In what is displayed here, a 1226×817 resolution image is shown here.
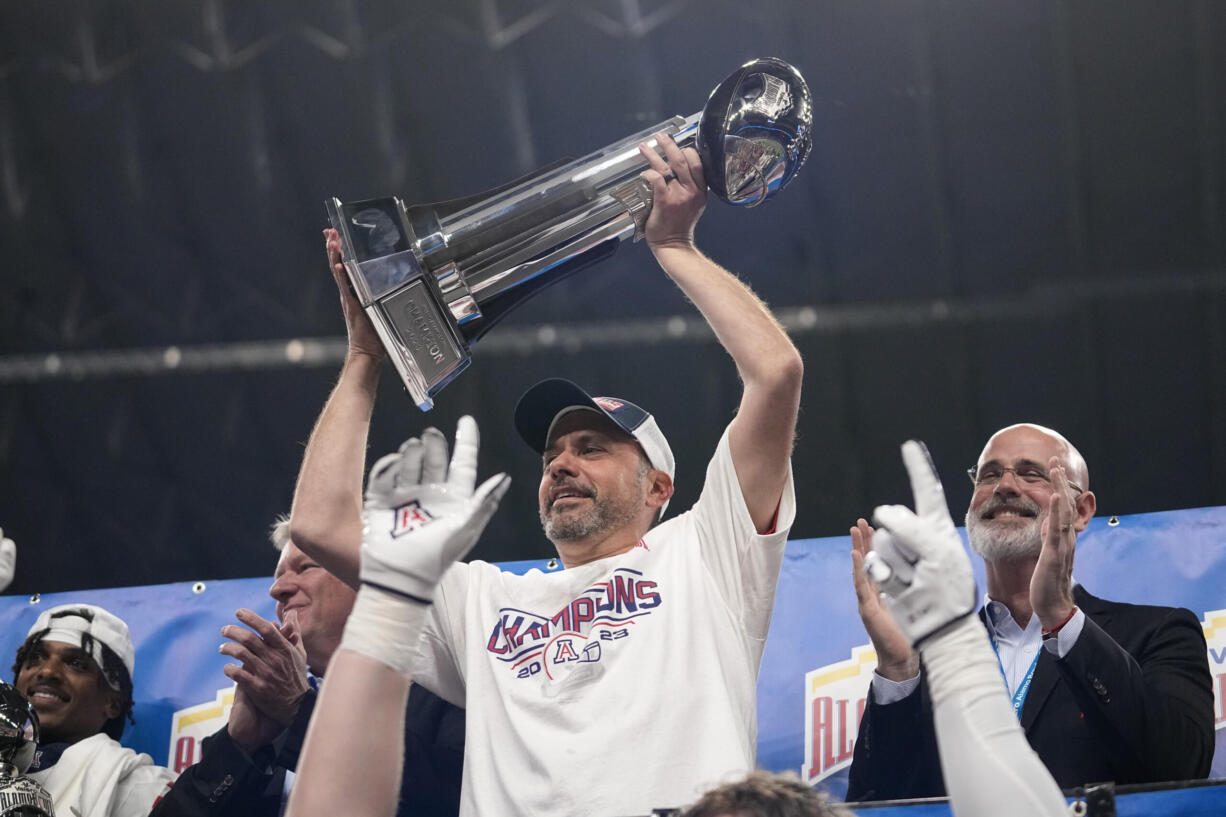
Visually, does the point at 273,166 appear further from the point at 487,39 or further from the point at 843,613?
the point at 843,613

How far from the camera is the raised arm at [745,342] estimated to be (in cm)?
185

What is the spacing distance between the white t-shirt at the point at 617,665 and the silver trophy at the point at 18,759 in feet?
1.88

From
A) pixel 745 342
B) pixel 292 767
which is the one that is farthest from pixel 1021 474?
pixel 292 767

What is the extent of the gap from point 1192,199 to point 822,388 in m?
0.90

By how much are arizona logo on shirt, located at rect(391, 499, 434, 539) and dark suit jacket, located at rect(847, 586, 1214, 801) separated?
3.30 ft

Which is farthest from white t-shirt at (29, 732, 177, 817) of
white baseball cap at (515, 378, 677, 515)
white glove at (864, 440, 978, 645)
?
white glove at (864, 440, 978, 645)

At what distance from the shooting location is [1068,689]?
2.00m

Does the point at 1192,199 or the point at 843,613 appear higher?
the point at 1192,199

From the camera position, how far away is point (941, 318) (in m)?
2.93

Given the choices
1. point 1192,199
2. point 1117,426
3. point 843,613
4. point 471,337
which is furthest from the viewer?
point 1117,426

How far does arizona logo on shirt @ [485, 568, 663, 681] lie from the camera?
1819 mm

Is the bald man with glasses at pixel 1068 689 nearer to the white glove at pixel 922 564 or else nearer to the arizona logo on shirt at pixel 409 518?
the white glove at pixel 922 564

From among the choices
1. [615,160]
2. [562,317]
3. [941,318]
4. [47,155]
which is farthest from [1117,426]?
[47,155]

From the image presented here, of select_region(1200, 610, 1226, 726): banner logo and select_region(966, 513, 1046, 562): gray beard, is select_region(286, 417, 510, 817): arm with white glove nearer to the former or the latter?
select_region(966, 513, 1046, 562): gray beard
